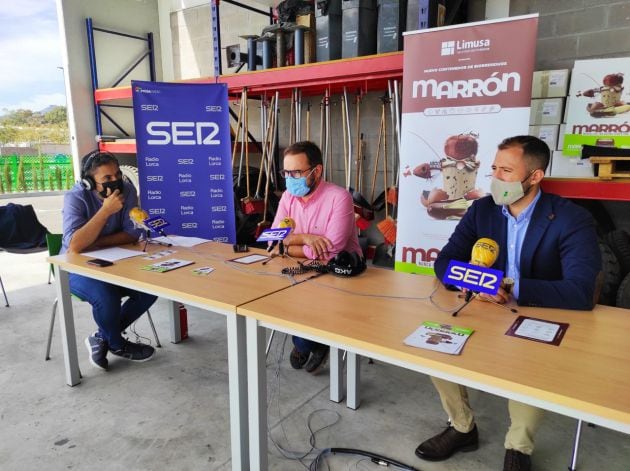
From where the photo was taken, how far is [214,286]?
168 cm

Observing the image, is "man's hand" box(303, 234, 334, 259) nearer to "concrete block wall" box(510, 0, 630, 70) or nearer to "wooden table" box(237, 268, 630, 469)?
"wooden table" box(237, 268, 630, 469)

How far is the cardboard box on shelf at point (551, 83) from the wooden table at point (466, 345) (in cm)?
206

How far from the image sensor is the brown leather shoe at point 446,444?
1.74 meters

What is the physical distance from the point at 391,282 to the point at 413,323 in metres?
0.44

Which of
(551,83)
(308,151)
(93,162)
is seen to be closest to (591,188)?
(551,83)

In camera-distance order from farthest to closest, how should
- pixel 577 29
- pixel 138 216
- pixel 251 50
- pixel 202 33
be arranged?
pixel 202 33
pixel 251 50
pixel 577 29
pixel 138 216

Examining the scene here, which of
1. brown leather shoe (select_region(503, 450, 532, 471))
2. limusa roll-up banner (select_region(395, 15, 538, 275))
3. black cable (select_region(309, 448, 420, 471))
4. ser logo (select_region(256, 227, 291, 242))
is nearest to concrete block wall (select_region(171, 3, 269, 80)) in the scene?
limusa roll-up banner (select_region(395, 15, 538, 275))

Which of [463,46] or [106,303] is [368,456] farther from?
[463,46]

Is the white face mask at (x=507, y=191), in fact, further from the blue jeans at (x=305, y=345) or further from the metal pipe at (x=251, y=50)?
the metal pipe at (x=251, y=50)

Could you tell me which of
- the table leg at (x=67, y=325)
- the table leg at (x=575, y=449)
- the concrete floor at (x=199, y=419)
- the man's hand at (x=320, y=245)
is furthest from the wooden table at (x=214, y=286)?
the table leg at (x=575, y=449)

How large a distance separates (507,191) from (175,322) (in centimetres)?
216

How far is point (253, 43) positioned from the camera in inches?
160

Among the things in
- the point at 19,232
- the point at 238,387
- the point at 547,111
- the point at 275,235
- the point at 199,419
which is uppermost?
the point at 547,111

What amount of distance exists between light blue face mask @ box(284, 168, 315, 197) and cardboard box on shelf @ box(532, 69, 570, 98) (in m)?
1.91
